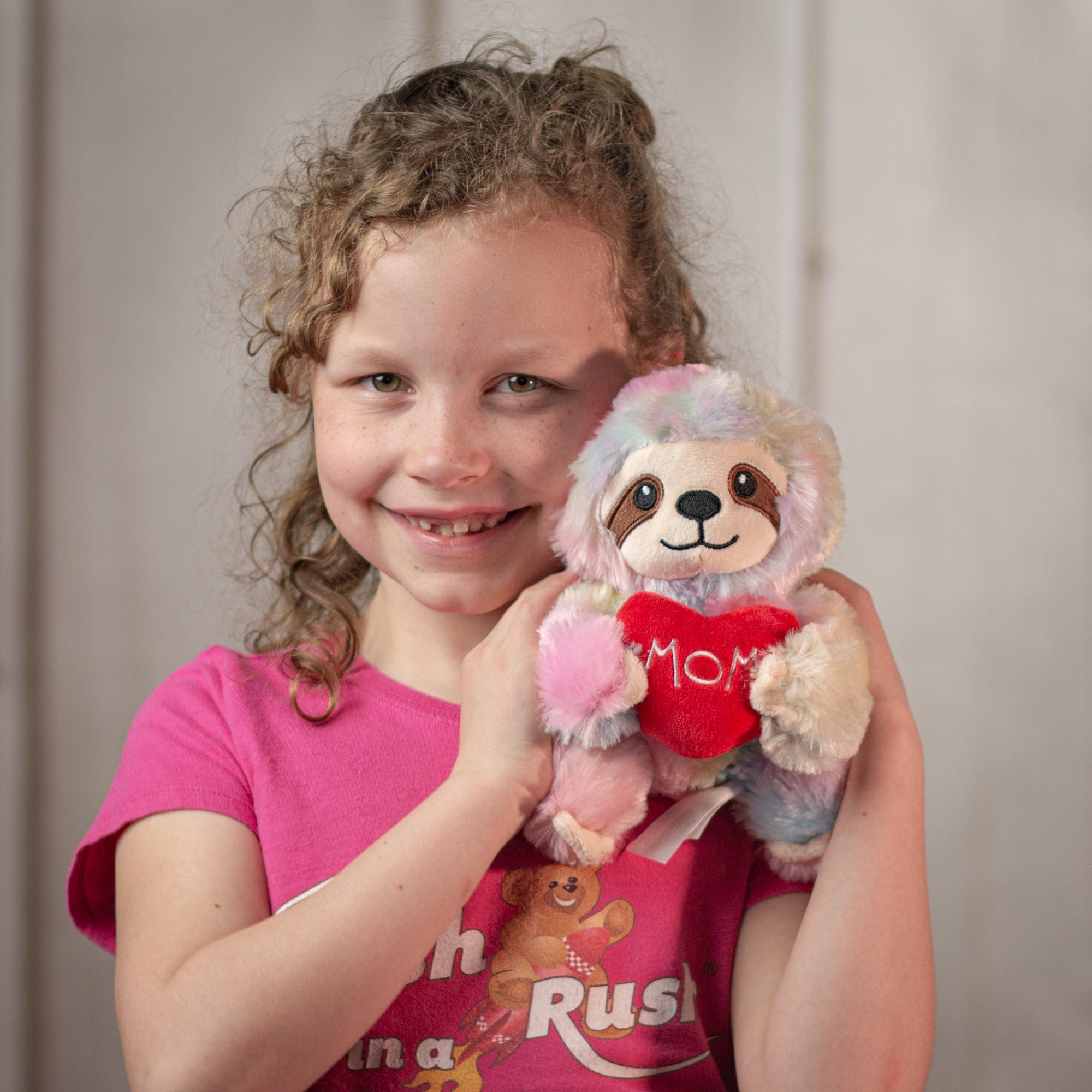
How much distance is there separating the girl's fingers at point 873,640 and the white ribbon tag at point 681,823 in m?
0.15

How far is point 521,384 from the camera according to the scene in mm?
745

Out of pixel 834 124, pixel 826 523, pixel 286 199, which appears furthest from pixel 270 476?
pixel 834 124

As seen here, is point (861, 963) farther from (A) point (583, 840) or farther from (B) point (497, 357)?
(B) point (497, 357)

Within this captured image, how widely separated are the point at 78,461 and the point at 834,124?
1.03 m

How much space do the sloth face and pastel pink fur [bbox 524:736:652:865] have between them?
0.36ft

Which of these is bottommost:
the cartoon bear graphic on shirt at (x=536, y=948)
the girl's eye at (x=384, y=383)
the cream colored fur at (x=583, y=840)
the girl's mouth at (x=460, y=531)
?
the cartoon bear graphic on shirt at (x=536, y=948)

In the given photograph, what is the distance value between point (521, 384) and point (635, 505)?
0.17 metres

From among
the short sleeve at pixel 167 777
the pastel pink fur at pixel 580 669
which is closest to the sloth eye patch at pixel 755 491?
the pastel pink fur at pixel 580 669

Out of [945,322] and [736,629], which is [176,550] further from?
[945,322]

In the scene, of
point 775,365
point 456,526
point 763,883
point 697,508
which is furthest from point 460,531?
point 775,365

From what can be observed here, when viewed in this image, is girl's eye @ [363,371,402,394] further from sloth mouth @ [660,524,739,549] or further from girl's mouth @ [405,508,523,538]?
sloth mouth @ [660,524,739,549]

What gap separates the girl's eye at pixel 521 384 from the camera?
0.74 m

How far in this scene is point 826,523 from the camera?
2.08ft

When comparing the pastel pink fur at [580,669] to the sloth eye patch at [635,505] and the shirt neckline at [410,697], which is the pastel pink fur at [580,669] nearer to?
the sloth eye patch at [635,505]
